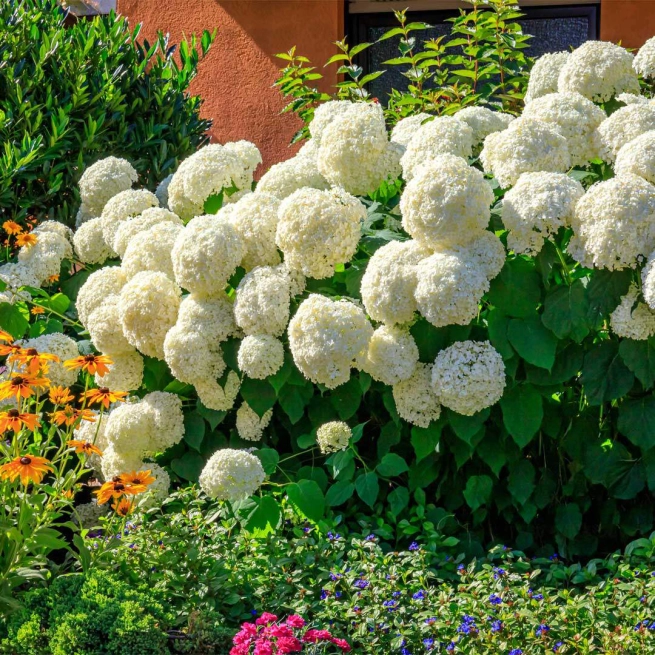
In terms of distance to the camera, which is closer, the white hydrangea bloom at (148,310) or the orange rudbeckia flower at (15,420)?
the orange rudbeckia flower at (15,420)

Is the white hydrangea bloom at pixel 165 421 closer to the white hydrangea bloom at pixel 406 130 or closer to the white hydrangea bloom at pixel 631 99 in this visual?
the white hydrangea bloom at pixel 406 130

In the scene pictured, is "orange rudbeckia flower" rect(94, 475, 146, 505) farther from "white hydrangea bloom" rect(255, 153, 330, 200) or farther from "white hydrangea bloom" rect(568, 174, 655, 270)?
"white hydrangea bloom" rect(568, 174, 655, 270)

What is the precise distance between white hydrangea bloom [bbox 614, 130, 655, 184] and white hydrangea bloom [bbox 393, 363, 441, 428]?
963 millimetres

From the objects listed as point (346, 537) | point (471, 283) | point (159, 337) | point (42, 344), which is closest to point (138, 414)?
point (159, 337)

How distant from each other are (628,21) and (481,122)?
3680 mm

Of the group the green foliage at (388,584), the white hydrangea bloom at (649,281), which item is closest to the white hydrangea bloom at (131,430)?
the green foliage at (388,584)

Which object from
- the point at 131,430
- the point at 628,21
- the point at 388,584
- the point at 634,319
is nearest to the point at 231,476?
the point at 131,430

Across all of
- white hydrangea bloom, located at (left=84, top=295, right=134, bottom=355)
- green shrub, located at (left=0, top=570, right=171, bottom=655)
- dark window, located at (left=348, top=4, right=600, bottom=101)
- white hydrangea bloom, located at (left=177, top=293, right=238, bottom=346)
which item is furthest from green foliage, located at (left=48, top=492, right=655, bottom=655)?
dark window, located at (left=348, top=4, right=600, bottom=101)

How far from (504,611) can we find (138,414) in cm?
169

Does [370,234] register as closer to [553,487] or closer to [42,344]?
[553,487]

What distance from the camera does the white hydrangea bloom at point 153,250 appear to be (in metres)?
4.13

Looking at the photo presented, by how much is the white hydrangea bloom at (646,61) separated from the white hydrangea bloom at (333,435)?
186 centimetres

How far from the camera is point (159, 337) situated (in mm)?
4000

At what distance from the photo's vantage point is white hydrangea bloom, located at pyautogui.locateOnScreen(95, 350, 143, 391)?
418 cm
